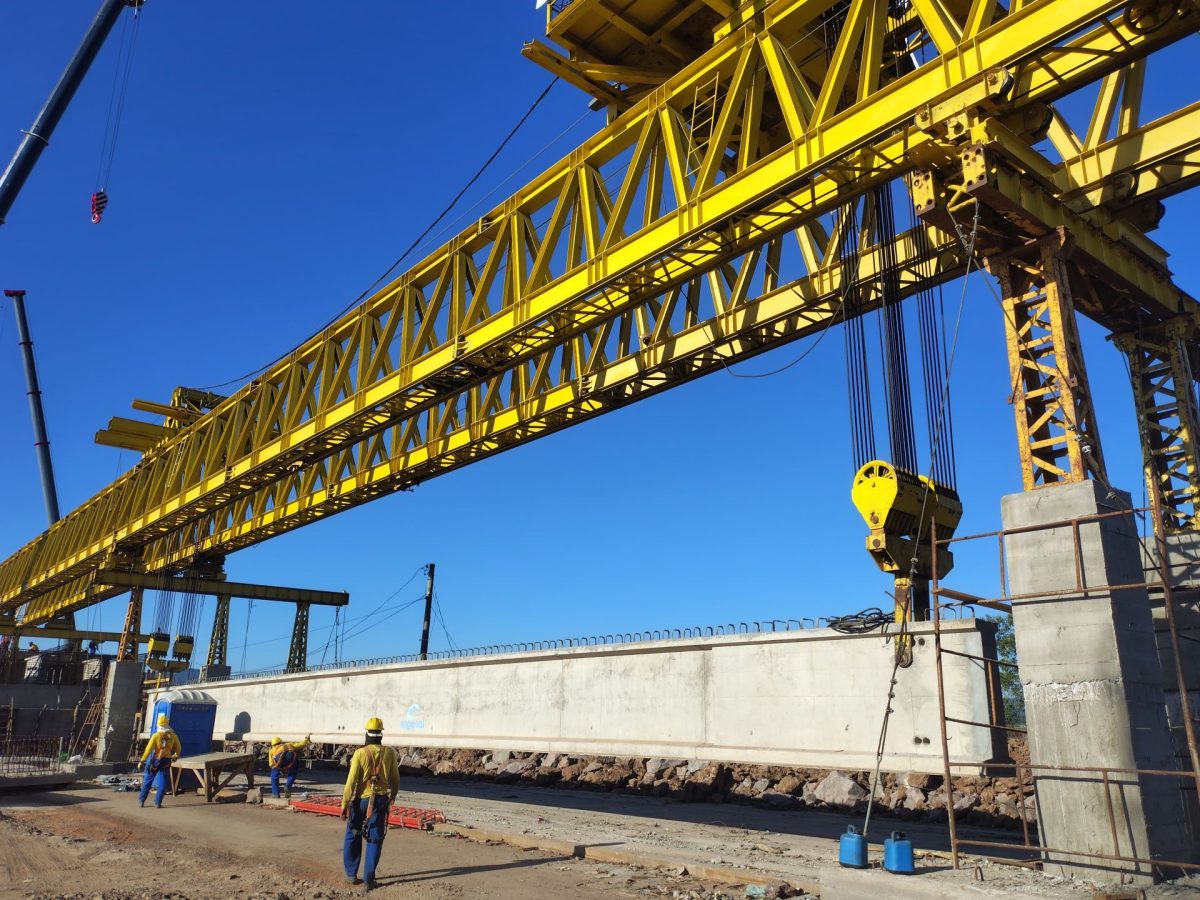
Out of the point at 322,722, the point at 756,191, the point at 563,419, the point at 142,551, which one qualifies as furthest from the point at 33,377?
the point at 756,191

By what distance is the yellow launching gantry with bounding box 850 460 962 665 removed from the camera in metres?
9.03

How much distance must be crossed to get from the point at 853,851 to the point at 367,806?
469 cm

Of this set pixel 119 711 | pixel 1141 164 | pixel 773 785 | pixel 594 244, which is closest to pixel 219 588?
pixel 119 711

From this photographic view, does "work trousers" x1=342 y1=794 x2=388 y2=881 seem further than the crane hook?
No

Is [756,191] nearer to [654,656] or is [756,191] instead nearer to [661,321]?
[661,321]

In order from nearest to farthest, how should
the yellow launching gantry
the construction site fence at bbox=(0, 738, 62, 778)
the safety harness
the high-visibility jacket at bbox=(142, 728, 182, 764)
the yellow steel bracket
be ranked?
the yellow steel bracket < the safety harness < the yellow launching gantry < the high-visibility jacket at bbox=(142, 728, 182, 764) < the construction site fence at bbox=(0, 738, 62, 778)

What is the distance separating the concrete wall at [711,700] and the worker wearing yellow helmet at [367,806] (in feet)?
13.7

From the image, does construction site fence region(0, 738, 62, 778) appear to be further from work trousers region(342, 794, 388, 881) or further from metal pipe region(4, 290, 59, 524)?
metal pipe region(4, 290, 59, 524)

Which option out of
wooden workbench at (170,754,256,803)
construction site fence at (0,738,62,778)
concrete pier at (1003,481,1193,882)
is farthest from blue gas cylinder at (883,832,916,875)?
construction site fence at (0,738,62,778)

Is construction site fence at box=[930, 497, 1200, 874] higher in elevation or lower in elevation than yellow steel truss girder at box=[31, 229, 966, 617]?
lower

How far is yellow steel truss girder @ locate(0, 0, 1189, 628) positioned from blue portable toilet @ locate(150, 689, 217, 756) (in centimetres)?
545

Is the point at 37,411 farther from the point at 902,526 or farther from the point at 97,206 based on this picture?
the point at 902,526

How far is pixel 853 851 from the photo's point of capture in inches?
289

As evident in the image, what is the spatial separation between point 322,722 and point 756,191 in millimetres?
16780
